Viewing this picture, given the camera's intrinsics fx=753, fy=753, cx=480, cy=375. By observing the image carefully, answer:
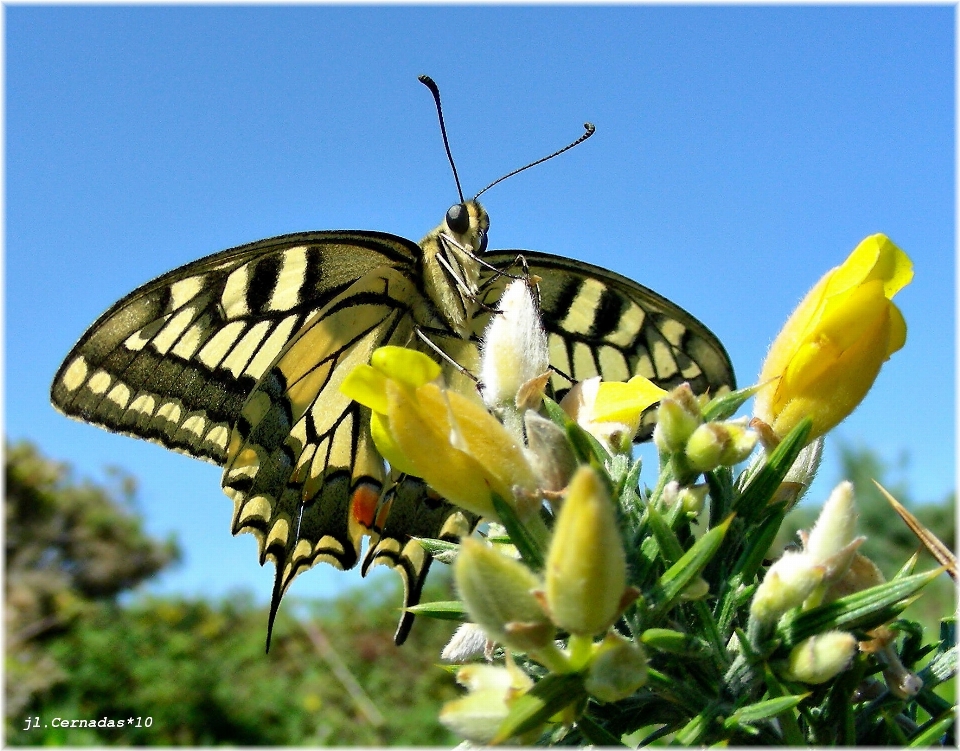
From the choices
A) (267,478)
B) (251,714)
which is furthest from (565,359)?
(251,714)

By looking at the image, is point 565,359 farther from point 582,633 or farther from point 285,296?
point 582,633

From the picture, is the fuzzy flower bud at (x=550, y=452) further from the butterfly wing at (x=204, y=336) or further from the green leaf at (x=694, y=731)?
the butterfly wing at (x=204, y=336)

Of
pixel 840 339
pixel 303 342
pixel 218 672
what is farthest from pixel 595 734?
pixel 218 672

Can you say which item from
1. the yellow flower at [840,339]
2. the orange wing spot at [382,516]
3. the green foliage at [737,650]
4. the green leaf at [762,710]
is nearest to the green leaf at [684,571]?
the green foliage at [737,650]

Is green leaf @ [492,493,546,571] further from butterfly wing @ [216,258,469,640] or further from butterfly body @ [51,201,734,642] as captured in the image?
butterfly wing @ [216,258,469,640]

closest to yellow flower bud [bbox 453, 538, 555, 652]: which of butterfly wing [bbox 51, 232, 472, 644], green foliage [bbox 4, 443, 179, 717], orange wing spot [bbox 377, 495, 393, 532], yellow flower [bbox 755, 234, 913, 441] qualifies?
yellow flower [bbox 755, 234, 913, 441]

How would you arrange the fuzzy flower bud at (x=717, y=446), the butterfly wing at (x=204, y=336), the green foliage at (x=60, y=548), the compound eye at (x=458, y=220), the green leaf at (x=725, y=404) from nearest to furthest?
the fuzzy flower bud at (x=717, y=446) < the green leaf at (x=725, y=404) < the compound eye at (x=458, y=220) < the butterfly wing at (x=204, y=336) < the green foliage at (x=60, y=548)
